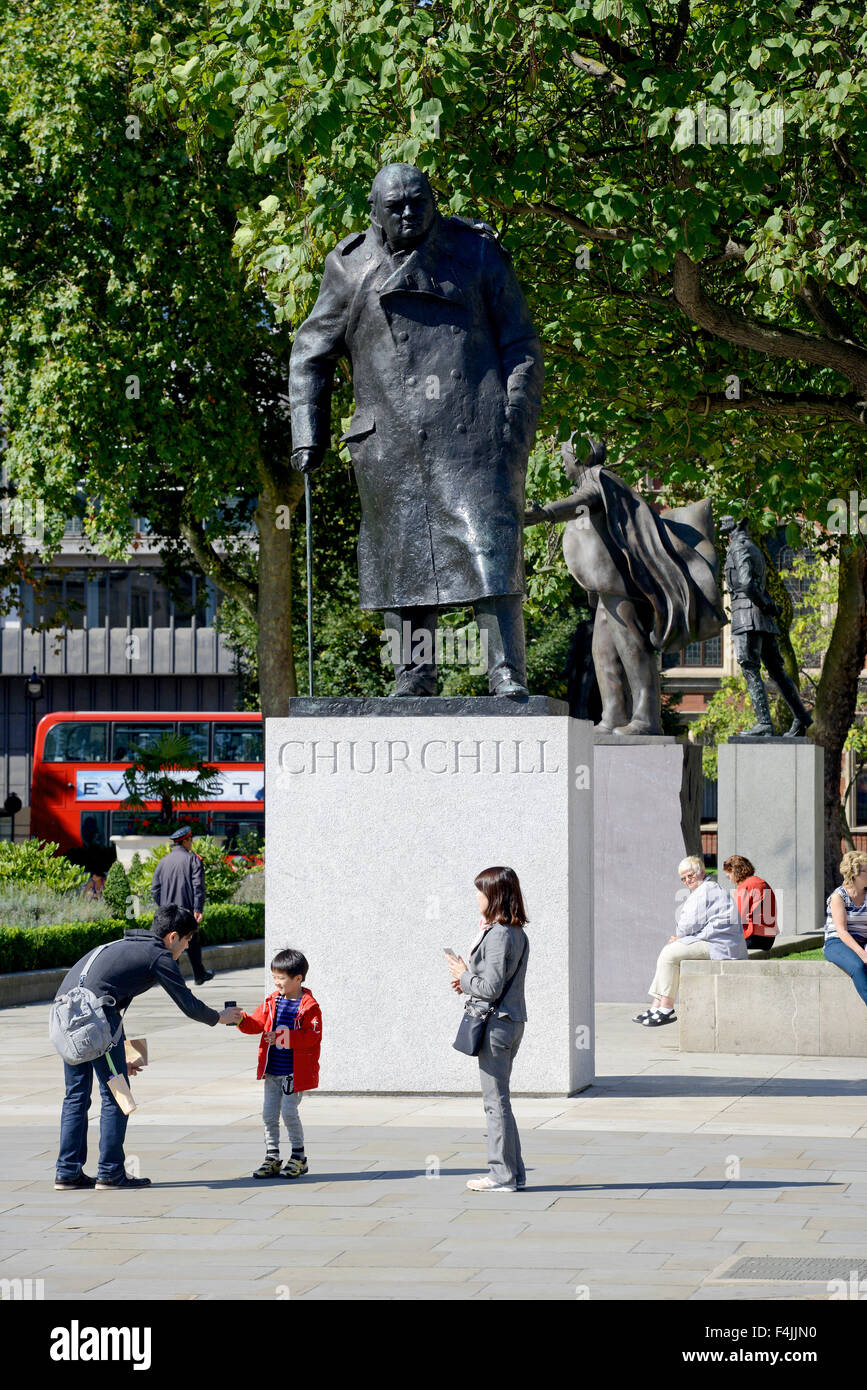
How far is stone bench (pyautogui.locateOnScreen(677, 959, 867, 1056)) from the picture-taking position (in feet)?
43.2

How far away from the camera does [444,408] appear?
11.4 metres

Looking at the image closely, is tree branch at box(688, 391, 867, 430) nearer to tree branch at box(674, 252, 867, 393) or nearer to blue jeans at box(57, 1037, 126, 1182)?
tree branch at box(674, 252, 867, 393)

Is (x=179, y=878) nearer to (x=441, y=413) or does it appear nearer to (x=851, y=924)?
(x=851, y=924)

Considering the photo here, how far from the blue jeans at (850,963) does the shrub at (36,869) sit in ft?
38.9

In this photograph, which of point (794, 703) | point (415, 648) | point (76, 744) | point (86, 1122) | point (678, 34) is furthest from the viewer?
point (76, 744)

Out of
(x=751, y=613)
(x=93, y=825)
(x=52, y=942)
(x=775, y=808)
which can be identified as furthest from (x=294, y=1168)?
(x=93, y=825)

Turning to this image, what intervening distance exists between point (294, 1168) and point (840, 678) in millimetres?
23351

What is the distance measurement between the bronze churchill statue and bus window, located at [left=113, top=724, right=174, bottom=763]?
3112 centimetres

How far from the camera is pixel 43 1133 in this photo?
10234 mm

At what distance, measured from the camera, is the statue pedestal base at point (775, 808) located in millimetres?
25141

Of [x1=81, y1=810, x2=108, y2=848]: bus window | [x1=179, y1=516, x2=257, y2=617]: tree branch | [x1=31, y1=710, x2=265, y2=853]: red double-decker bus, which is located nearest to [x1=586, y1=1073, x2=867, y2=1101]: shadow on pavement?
[x1=179, y1=516, x2=257, y2=617]: tree branch

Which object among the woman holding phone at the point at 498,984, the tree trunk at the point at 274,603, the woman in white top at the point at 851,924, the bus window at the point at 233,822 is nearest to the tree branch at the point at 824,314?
the woman in white top at the point at 851,924
